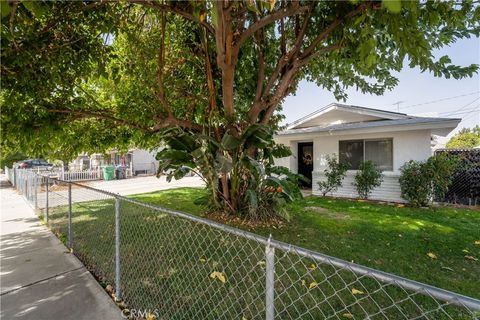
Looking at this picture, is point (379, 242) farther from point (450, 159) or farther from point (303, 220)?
point (450, 159)

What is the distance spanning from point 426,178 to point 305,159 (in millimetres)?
5995

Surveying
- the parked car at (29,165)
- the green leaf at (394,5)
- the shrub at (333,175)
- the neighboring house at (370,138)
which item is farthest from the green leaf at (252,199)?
the parked car at (29,165)

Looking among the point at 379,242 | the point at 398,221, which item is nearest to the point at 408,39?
the point at 379,242

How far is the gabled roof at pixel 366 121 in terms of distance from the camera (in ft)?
28.5

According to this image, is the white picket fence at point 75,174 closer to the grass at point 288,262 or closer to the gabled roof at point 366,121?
the grass at point 288,262

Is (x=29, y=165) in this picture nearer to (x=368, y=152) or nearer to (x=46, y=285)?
(x=46, y=285)

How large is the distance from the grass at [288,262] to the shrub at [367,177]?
234 centimetres

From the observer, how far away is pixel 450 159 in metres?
8.27

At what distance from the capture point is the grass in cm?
299

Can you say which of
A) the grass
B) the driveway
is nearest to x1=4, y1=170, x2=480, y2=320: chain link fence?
the grass

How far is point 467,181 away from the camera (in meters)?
9.66

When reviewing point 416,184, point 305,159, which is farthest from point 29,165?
point 416,184

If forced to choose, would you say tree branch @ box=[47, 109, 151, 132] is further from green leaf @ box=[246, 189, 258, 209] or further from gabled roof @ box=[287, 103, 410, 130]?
gabled roof @ box=[287, 103, 410, 130]

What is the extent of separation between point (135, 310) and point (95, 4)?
4359mm
